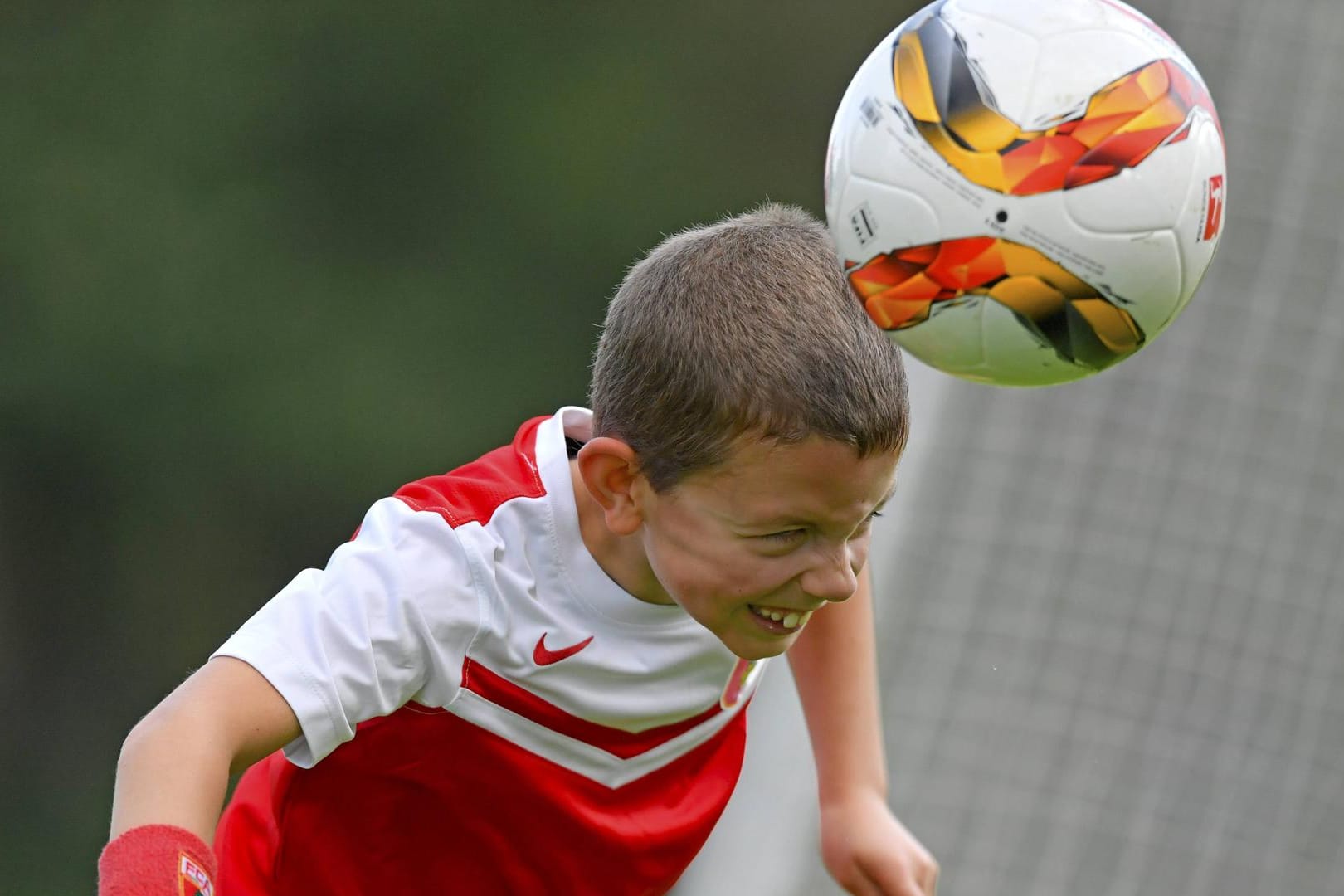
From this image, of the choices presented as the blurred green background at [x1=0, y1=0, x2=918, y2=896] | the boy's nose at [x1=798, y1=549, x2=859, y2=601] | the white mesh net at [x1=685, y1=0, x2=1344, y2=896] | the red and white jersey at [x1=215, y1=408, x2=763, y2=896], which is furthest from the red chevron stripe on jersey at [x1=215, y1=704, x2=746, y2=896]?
the blurred green background at [x1=0, y1=0, x2=918, y2=896]

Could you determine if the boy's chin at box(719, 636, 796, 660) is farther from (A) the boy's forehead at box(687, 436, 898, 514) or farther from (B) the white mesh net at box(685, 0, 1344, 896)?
(B) the white mesh net at box(685, 0, 1344, 896)

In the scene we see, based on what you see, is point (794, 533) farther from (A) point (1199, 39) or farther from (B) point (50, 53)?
(B) point (50, 53)

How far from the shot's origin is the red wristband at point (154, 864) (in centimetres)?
281

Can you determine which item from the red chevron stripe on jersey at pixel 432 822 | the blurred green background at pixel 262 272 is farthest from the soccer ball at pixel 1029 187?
the blurred green background at pixel 262 272

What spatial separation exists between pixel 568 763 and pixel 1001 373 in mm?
1065

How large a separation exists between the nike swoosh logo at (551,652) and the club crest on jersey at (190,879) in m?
0.77

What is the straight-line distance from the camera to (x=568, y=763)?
12.0ft

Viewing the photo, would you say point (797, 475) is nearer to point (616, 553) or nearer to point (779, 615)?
point (779, 615)

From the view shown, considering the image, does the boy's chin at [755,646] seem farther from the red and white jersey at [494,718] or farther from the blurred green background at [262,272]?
the blurred green background at [262,272]

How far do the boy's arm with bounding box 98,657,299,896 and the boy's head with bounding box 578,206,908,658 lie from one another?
2.26 ft

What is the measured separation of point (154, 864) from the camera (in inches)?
111

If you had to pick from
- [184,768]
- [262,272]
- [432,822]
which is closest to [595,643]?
[432,822]

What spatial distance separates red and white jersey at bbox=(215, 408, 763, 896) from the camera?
10.9 ft

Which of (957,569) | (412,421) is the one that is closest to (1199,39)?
(957,569)
